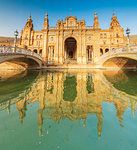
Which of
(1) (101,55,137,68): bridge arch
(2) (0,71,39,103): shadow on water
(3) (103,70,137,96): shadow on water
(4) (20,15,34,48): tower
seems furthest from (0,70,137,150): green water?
(4) (20,15,34,48): tower

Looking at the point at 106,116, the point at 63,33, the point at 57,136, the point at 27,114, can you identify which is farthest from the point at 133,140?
the point at 63,33

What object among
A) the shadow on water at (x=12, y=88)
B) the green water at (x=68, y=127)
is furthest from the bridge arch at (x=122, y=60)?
the shadow on water at (x=12, y=88)

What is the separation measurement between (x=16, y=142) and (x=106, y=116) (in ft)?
6.64

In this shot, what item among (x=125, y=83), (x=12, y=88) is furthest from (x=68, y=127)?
(x=125, y=83)

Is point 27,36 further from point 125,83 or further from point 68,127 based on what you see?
point 68,127

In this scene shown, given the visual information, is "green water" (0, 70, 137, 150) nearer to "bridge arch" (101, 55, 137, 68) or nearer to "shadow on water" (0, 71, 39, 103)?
"shadow on water" (0, 71, 39, 103)

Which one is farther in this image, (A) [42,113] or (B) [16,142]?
(A) [42,113]

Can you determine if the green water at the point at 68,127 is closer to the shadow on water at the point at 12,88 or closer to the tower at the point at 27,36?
the shadow on water at the point at 12,88

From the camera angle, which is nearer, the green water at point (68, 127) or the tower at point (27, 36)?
the green water at point (68, 127)

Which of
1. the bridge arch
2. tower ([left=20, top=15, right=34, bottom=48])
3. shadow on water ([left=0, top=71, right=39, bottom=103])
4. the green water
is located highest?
tower ([left=20, top=15, right=34, bottom=48])

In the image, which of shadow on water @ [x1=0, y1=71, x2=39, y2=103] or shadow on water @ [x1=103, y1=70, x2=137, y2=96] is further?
shadow on water @ [x1=103, y1=70, x2=137, y2=96]

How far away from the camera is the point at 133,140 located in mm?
1356

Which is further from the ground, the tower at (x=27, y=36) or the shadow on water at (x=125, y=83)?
the tower at (x=27, y=36)

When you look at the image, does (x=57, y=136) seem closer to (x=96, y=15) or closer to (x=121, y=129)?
(x=121, y=129)
